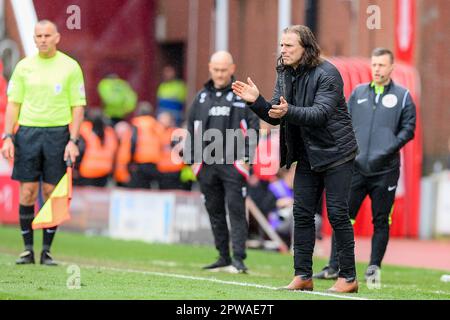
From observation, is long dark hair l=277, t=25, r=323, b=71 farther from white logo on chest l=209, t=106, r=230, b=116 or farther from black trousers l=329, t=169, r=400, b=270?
white logo on chest l=209, t=106, r=230, b=116

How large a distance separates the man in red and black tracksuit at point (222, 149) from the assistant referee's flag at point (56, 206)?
1.43 m

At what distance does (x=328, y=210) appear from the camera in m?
9.65

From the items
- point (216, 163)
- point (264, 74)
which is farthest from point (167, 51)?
point (216, 163)

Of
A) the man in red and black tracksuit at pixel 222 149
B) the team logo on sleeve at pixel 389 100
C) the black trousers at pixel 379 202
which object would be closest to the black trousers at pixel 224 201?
the man in red and black tracksuit at pixel 222 149

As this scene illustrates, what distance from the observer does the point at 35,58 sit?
12.1 metres

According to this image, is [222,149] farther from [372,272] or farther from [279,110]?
[279,110]

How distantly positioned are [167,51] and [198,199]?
1012 centimetres

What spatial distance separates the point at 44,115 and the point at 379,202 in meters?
3.39

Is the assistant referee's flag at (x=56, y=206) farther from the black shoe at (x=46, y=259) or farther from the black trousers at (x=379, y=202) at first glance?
the black trousers at (x=379, y=202)

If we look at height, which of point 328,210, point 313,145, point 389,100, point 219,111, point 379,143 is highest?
point 389,100

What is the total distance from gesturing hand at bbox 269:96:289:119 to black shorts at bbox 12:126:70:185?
11.6 ft

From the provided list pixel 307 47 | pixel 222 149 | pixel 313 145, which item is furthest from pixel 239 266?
pixel 307 47

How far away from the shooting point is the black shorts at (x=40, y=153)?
39.2 ft

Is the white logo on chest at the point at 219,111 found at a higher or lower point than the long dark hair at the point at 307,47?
lower
